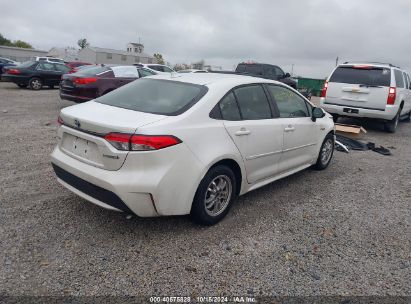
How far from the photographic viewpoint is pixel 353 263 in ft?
10.3

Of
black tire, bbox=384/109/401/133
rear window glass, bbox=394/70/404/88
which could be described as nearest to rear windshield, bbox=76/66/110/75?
rear window glass, bbox=394/70/404/88

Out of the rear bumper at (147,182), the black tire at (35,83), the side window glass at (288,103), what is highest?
the side window glass at (288,103)

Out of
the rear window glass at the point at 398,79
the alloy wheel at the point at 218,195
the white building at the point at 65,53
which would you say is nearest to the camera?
the alloy wheel at the point at 218,195

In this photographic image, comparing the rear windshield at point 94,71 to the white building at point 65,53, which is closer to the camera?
the rear windshield at point 94,71

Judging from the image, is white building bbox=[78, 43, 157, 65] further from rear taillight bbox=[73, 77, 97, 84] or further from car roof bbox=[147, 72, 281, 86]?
car roof bbox=[147, 72, 281, 86]

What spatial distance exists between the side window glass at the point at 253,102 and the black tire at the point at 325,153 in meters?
1.85

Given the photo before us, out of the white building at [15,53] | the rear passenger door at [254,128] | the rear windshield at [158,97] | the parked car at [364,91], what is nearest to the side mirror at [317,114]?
the rear passenger door at [254,128]

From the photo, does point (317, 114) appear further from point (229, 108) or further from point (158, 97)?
point (158, 97)

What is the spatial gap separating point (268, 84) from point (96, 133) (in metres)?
2.35

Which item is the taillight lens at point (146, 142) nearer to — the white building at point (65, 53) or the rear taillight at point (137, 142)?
the rear taillight at point (137, 142)

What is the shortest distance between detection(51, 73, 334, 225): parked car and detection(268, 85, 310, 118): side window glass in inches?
1.2

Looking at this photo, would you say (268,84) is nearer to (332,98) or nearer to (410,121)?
(332,98)

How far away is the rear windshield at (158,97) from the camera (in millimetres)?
3375

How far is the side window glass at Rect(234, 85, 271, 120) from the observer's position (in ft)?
12.7
